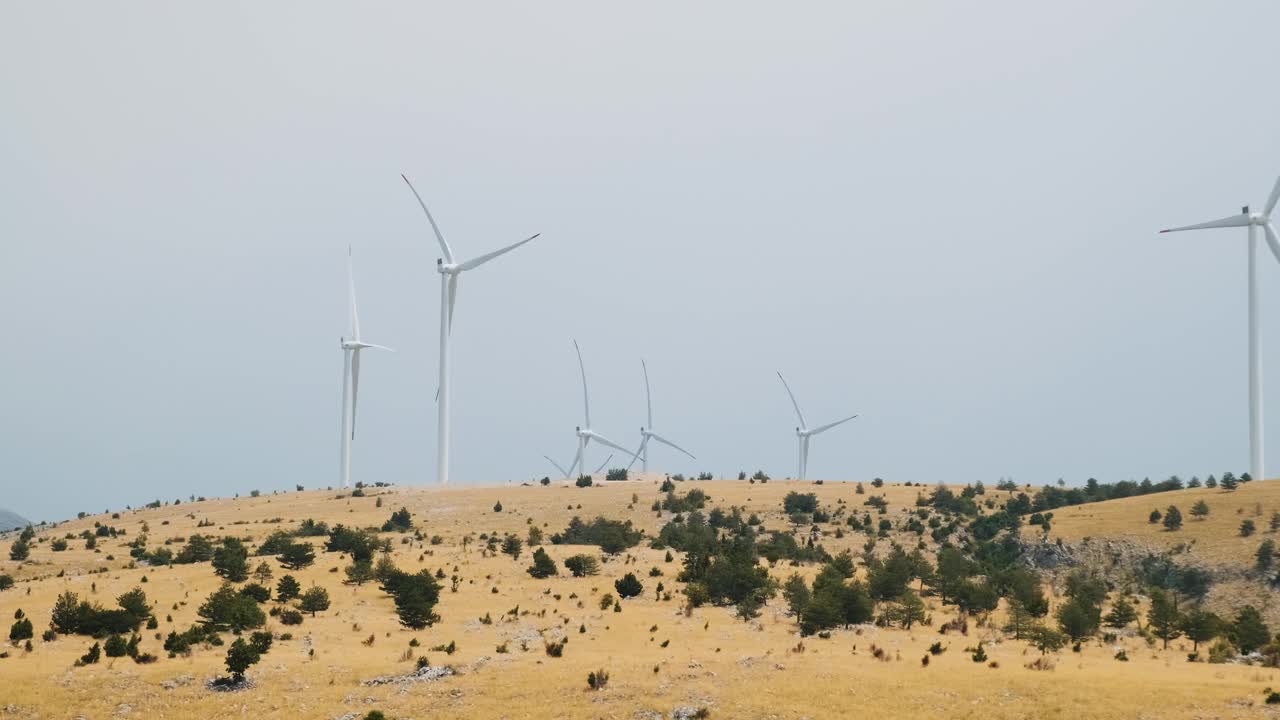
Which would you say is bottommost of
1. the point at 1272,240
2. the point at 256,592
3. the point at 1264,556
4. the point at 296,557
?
the point at 256,592

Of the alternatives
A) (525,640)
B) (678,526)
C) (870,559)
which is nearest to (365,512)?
(678,526)

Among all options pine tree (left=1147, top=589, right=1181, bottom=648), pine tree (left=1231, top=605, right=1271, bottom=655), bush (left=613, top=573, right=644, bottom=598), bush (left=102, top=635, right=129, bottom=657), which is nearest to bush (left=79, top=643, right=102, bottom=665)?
bush (left=102, top=635, right=129, bottom=657)

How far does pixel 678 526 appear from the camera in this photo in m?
108

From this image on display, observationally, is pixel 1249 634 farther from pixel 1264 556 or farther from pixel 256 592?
pixel 256 592

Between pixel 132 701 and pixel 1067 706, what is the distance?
124 ft

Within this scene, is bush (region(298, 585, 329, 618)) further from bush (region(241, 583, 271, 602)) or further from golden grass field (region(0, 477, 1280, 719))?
bush (region(241, 583, 271, 602))

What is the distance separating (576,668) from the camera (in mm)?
49719

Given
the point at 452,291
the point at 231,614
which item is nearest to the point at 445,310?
the point at 452,291

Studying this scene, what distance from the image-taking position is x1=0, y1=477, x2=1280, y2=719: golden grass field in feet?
147

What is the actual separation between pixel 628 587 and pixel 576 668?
19523 mm

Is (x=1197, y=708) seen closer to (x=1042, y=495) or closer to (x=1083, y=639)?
(x=1083, y=639)

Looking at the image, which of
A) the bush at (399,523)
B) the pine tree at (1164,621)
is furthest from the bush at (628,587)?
the bush at (399,523)

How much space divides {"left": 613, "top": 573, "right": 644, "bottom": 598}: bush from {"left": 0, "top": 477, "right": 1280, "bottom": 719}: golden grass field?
585 mm

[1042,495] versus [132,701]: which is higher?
[1042,495]
